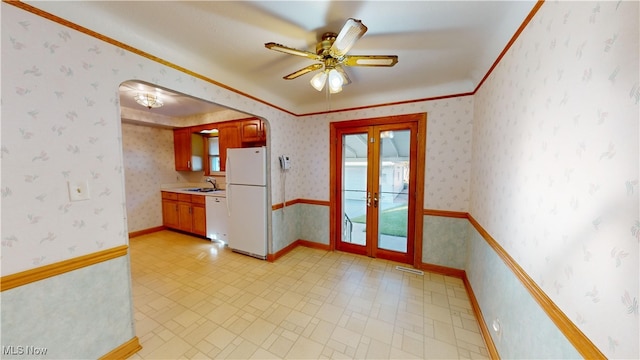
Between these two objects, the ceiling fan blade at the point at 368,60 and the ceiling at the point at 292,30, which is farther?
the ceiling fan blade at the point at 368,60

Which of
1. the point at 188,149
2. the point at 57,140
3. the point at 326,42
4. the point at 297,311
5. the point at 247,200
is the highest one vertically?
the point at 326,42

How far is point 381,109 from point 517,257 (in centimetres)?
224

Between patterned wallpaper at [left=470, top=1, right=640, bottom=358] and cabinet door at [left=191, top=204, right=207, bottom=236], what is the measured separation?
4.23 m

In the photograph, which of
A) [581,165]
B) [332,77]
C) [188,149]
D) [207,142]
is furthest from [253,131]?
[581,165]

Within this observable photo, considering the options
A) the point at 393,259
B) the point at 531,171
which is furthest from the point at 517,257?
the point at 393,259

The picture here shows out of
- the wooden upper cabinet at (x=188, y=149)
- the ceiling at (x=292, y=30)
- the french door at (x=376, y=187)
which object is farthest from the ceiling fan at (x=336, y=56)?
the wooden upper cabinet at (x=188, y=149)

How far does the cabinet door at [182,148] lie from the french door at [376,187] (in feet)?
10.4

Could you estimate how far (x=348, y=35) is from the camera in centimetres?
127

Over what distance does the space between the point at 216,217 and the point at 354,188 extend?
2476 mm

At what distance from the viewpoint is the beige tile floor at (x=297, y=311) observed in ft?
5.29

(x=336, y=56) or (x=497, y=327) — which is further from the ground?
(x=336, y=56)

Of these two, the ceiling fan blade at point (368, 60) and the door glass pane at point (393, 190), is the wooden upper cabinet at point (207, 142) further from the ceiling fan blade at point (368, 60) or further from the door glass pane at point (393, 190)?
the ceiling fan blade at point (368, 60)

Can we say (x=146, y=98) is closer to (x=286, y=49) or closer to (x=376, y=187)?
(x=286, y=49)

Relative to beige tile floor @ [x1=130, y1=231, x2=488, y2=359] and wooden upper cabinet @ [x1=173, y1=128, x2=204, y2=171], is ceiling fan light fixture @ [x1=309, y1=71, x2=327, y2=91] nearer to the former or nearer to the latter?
beige tile floor @ [x1=130, y1=231, x2=488, y2=359]
